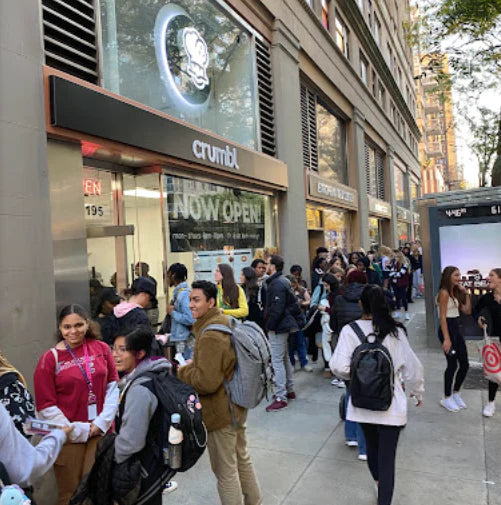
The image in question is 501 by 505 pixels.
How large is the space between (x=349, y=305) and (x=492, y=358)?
1757mm

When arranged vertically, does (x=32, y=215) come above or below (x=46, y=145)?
below

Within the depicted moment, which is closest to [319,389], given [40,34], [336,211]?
[40,34]

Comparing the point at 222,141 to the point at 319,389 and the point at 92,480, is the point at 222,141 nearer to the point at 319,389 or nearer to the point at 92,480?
the point at 319,389

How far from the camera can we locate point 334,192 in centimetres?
1508

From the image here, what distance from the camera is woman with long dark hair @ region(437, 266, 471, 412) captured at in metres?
5.48

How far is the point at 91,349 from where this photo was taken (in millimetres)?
3361

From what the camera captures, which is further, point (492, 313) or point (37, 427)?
point (492, 313)

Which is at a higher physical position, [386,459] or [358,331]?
[358,331]

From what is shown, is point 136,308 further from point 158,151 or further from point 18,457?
point 158,151

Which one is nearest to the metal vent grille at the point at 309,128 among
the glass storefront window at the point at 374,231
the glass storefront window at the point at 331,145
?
the glass storefront window at the point at 331,145

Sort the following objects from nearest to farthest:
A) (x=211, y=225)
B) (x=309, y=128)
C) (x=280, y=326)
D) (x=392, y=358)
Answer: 1. (x=392, y=358)
2. (x=280, y=326)
3. (x=211, y=225)
4. (x=309, y=128)

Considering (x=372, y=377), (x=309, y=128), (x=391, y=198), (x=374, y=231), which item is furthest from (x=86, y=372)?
(x=391, y=198)

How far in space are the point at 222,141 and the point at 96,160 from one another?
266 centimetres

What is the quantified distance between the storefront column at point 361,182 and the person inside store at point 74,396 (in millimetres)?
15680
